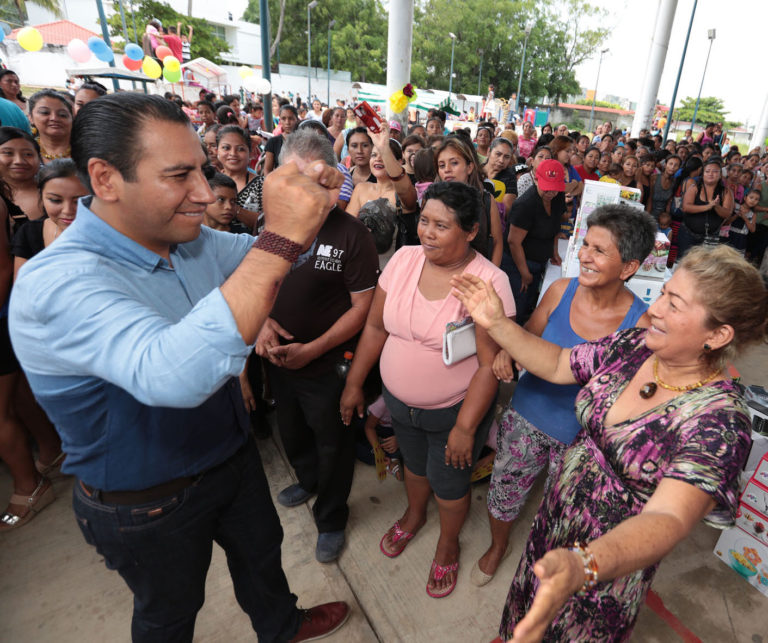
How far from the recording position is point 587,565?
3.04ft

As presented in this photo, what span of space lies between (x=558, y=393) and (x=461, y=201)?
3.12 feet

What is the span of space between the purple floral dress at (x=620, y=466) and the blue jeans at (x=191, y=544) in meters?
0.99

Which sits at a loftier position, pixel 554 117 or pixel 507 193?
pixel 554 117

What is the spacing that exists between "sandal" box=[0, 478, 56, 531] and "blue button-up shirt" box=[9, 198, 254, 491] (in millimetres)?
1941

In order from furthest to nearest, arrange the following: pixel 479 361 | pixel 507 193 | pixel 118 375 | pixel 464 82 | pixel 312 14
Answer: pixel 464 82, pixel 312 14, pixel 507 193, pixel 479 361, pixel 118 375

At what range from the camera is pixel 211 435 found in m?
1.39

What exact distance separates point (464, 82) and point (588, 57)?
12652 millimetres

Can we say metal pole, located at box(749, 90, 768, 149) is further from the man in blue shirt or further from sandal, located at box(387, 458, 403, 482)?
the man in blue shirt

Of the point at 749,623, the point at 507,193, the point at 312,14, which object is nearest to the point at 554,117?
the point at 312,14

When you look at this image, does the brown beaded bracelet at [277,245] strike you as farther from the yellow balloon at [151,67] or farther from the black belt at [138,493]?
the yellow balloon at [151,67]

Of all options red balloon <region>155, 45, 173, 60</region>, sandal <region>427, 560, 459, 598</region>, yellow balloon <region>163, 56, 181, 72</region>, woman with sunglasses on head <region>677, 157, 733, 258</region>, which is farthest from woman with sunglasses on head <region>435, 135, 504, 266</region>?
red balloon <region>155, 45, 173, 60</region>

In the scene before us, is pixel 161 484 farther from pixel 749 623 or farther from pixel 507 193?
pixel 507 193

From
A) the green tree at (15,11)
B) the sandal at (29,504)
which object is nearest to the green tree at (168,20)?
the green tree at (15,11)

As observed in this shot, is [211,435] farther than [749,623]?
No
